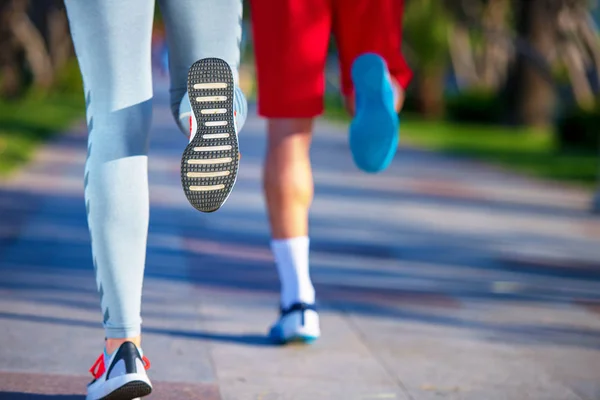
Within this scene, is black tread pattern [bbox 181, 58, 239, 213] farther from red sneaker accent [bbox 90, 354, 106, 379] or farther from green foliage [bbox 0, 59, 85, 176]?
green foliage [bbox 0, 59, 85, 176]

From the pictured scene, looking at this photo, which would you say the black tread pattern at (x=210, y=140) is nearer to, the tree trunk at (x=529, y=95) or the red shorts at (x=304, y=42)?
the red shorts at (x=304, y=42)

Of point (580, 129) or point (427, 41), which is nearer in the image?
point (580, 129)

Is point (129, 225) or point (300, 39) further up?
point (300, 39)

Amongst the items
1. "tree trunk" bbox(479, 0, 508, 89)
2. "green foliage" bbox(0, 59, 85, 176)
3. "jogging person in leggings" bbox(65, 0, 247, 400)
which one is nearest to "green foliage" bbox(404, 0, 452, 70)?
"tree trunk" bbox(479, 0, 508, 89)

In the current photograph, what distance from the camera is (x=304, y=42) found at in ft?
12.3

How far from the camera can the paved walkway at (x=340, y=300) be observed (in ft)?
11.5

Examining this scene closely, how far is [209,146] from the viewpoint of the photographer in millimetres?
2703

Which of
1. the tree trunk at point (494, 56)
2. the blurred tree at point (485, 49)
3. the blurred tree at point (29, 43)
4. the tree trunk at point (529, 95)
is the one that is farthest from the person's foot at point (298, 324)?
the tree trunk at point (494, 56)

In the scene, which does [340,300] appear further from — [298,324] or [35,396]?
[35,396]

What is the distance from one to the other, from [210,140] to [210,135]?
15 mm

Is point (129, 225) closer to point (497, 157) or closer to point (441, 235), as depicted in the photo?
point (441, 235)

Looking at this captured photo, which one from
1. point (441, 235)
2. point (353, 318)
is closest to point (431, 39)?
point (441, 235)

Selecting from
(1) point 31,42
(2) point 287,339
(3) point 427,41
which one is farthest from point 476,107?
(2) point 287,339

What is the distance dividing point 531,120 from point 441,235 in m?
17.3
